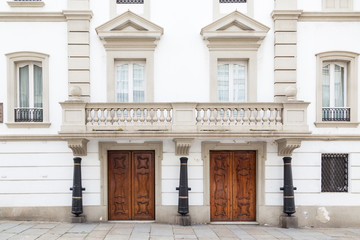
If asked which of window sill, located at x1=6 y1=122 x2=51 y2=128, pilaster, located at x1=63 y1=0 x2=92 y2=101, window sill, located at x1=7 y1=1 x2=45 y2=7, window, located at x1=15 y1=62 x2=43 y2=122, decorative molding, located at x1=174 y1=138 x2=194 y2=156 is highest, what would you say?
window sill, located at x1=7 y1=1 x2=45 y2=7

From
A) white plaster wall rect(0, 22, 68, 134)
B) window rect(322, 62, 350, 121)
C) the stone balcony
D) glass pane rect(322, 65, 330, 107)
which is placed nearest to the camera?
the stone balcony

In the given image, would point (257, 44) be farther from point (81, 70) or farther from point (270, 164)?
point (81, 70)

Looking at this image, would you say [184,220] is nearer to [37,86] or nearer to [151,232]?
[151,232]

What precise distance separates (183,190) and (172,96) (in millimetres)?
3386

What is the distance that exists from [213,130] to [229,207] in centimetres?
318

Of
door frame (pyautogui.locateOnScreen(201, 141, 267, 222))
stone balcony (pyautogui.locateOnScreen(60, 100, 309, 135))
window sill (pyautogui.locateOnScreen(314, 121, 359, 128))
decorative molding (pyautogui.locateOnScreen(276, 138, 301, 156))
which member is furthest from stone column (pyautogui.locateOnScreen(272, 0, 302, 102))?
door frame (pyautogui.locateOnScreen(201, 141, 267, 222))

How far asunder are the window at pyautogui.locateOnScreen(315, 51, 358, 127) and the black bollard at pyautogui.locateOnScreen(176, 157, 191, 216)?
16.7ft

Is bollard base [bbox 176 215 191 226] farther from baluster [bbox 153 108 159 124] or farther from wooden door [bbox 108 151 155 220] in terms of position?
baluster [bbox 153 108 159 124]

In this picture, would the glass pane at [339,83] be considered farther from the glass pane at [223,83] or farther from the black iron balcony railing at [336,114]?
the glass pane at [223,83]

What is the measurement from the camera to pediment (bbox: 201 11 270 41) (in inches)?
400

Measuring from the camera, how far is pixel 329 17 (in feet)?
34.2

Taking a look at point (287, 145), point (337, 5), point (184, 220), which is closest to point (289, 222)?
point (287, 145)

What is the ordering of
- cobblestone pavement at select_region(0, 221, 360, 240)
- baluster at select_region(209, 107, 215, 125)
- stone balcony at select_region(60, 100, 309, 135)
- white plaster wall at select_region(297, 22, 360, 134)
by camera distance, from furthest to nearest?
white plaster wall at select_region(297, 22, 360, 134) < baluster at select_region(209, 107, 215, 125) < stone balcony at select_region(60, 100, 309, 135) < cobblestone pavement at select_region(0, 221, 360, 240)

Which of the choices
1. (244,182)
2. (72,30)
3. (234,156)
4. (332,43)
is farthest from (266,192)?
(72,30)
